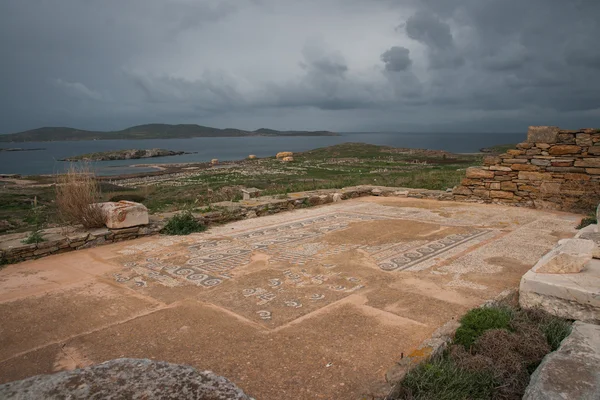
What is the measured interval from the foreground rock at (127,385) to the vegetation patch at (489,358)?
1.30 metres

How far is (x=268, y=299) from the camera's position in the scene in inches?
168

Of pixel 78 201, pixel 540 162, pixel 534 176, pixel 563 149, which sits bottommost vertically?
pixel 534 176

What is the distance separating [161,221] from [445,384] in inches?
238

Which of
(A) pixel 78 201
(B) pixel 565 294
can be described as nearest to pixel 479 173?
(B) pixel 565 294

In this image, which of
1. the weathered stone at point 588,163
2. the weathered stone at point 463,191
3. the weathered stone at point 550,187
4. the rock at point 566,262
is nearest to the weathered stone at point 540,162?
the weathered stone at point 550,187

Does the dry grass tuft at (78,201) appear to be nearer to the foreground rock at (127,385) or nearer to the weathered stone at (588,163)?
the foreground rock at (127,385)

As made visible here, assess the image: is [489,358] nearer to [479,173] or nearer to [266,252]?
[266,252]

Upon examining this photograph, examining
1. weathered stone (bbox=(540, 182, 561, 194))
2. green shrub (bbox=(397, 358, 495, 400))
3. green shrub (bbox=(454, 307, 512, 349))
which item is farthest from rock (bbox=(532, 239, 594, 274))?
weathered stone (bbox=(540, 182, 561, 194))

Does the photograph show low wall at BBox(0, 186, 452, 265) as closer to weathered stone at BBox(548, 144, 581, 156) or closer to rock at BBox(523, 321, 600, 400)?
weathered stone at BBox(548, 144, 581, 156)

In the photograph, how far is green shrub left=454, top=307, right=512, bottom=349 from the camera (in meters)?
3.28

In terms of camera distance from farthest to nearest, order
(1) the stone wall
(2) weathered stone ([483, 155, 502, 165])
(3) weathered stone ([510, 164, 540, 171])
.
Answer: (2) weathered stone ([483, 155, 502, 165]), (3) weathered stone ([510, 164, 540, 171]), (1) the stone wall

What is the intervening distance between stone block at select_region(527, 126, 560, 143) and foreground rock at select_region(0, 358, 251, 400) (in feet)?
34.4

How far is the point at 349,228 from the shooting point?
7629 mm

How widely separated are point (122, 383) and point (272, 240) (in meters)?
4.97
